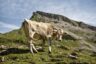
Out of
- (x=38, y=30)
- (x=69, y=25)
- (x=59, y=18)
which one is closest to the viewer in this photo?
(x=38, y=30)

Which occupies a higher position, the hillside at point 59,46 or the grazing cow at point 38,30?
the grazing cow at point 38,30

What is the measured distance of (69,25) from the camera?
269 feet

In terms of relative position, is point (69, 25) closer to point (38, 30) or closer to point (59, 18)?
point (59, 18)

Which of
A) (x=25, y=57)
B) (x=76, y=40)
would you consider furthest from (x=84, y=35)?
(x=25, y=57)

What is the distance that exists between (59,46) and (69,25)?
3590 cm

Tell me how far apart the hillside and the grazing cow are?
2.00 meters

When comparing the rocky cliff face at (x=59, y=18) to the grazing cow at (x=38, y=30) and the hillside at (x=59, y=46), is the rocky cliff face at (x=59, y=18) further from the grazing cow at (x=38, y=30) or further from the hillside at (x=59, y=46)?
the grazing cow at (x=38, y=30)

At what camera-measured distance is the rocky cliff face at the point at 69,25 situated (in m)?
76.5

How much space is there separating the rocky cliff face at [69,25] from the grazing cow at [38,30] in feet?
121

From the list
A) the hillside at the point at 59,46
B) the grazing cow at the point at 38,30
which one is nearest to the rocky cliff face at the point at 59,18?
the hillside at the point at 59,46

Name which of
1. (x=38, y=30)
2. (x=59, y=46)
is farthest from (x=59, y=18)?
(x=38, y=30)

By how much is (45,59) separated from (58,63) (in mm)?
2456

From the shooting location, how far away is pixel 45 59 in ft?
97.1

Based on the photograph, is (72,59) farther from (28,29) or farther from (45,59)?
(28,29)
